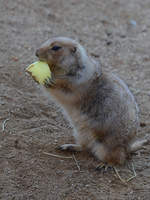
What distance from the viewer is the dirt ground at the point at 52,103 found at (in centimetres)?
415

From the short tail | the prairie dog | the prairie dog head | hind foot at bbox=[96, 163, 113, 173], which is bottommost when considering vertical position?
hind foot at bbox=[96, 163, 113, 173]

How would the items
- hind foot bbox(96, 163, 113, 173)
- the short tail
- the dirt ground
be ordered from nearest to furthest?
the dirt ground < hind foot bbox(96, 163, 113, 173) < the short tail

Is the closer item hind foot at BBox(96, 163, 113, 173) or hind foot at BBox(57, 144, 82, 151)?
hind foot at BBox(96, 163, 113, 173)

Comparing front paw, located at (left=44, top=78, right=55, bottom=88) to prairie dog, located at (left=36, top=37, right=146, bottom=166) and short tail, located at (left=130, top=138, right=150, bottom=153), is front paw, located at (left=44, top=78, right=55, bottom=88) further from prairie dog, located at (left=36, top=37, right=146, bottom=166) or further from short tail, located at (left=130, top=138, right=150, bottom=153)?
short tail, located at (left=130, top=138, right=150, bottom=153)

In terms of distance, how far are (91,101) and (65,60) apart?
60 cm

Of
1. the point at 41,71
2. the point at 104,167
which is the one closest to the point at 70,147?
the point at 104,167

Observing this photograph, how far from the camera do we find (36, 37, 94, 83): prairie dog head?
15.1 feet

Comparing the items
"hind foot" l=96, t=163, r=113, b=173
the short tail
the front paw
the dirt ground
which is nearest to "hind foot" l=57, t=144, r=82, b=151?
the dirt ground

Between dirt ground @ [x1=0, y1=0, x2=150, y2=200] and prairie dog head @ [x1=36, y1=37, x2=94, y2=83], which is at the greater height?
prairie dog head @ [x1=36, y1=37, x2=94, y2=83]

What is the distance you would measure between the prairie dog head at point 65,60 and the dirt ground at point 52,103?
942 millimetres

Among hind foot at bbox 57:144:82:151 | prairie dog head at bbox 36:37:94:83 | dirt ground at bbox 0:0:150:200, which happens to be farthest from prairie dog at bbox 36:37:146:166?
dirt ground at bbox 0:0:150:200

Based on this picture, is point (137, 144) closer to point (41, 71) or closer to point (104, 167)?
point (104, 167)

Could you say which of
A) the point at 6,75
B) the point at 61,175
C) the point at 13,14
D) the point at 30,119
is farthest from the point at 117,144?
the point at 13,14

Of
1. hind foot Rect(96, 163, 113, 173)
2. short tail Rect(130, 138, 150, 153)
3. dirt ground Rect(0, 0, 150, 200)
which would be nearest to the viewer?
dirt ground Rect(0, 0, 150, 200)
